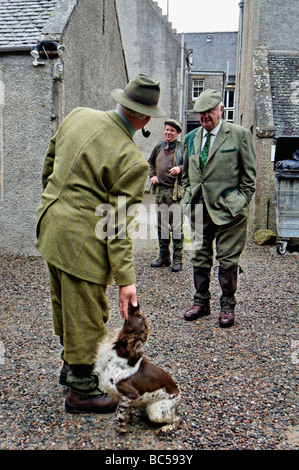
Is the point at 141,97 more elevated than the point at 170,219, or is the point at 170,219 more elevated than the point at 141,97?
the point at 141,97

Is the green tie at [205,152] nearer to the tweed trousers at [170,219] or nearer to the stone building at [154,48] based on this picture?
the tweed trousers at [170,219]

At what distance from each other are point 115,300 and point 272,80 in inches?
345

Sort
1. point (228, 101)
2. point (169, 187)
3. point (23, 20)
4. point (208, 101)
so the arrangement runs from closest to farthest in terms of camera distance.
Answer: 1. point (208, 101)
2. point (169, 187)
3. point (23, 20)
4. point (228, 101)

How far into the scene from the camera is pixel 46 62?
801 centimetres

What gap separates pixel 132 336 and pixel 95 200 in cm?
85

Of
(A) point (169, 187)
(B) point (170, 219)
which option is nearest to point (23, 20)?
(A) point (169, 187)

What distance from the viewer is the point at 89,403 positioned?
9.66ft

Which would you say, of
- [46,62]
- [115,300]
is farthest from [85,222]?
[46,62]

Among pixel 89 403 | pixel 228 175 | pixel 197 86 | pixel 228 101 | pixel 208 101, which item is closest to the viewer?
pixel 89 403

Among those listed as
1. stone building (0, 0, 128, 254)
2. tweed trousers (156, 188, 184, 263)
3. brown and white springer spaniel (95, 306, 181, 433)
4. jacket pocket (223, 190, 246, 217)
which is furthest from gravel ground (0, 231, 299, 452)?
stone building (0, 0, 128, 254)

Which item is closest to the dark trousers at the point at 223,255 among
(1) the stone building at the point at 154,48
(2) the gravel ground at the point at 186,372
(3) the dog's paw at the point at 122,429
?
(2) the gravel ground at the point at 186,372

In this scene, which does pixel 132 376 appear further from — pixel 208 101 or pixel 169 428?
pixel 208 101

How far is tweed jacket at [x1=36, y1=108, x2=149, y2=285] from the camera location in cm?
261
